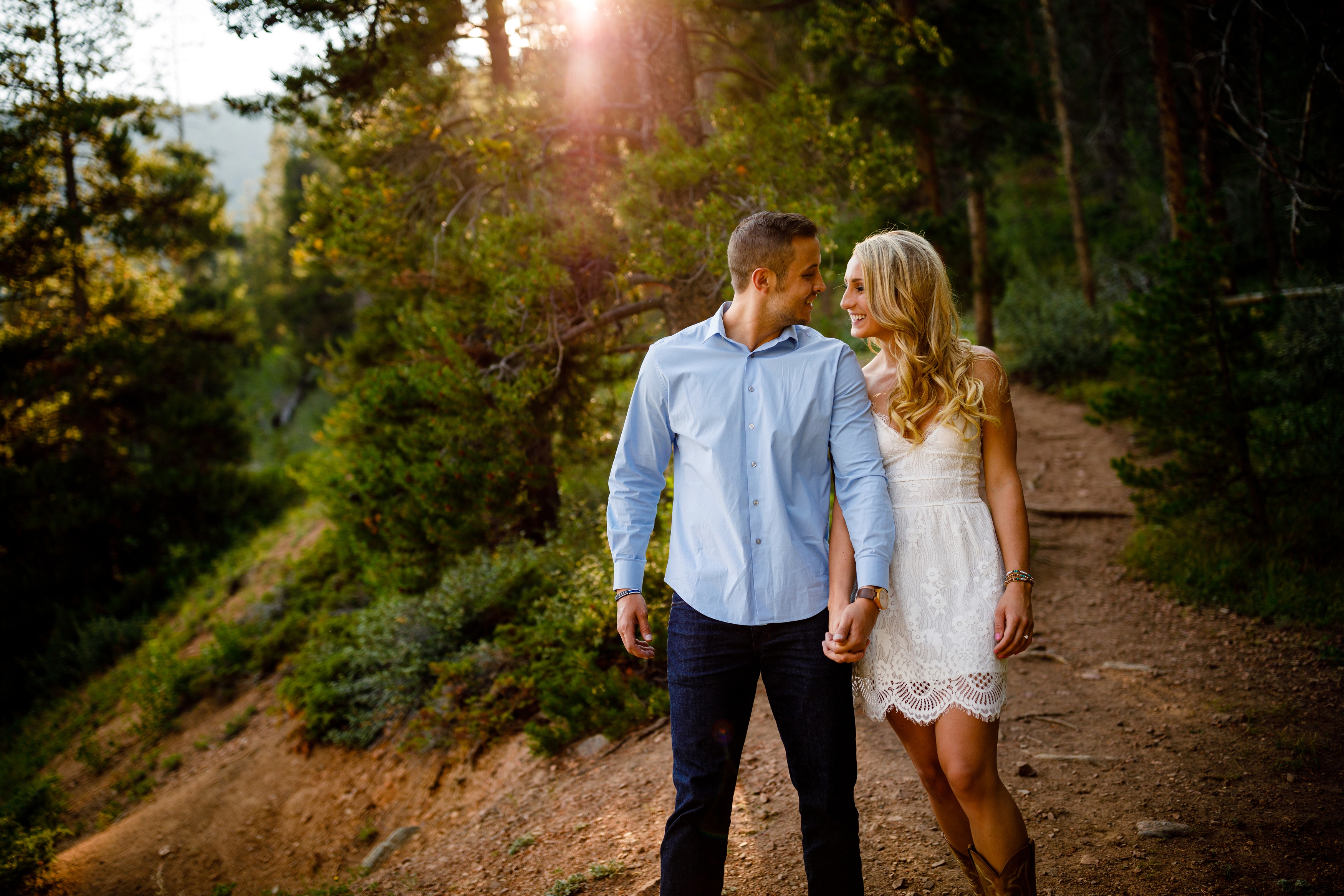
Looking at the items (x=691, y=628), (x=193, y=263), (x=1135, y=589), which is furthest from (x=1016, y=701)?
(x=193, y=263)

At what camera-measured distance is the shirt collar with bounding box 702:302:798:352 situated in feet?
7.48

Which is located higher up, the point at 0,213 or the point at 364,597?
the point at 0,213

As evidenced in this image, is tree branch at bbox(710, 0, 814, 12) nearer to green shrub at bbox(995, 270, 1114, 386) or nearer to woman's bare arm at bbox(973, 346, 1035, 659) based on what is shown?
woman's bare arm at bbox(973, 346, 1035, 659)

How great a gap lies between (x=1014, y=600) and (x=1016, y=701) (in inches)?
116

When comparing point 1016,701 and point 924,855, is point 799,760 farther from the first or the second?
point 1016,701

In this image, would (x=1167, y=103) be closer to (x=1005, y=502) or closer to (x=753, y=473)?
(x=1005, y=502)

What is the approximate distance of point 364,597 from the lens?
9.27 meters

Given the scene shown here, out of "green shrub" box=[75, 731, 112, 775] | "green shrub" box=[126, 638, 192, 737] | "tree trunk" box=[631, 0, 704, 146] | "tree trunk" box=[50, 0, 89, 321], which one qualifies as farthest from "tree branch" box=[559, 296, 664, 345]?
"tree trunk" box=[50, 0, 89, 321]

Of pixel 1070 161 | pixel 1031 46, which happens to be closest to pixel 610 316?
pixel 1070 161

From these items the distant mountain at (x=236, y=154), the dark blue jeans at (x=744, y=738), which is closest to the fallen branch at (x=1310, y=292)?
the dark blue jeans at (x=744, y=738)

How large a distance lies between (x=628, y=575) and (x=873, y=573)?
72cm

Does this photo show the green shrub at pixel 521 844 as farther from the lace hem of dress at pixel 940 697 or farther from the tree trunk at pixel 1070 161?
the tree trunk at pixel 1070 161

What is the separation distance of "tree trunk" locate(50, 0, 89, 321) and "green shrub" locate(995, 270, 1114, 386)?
17.1 metres

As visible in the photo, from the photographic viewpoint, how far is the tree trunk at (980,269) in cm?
1195
